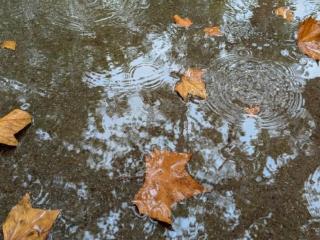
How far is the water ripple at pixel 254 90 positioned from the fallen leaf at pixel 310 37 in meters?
0.21

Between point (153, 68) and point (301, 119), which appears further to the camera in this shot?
point (153, 68)

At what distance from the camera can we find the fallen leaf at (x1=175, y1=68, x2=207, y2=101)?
2.02m

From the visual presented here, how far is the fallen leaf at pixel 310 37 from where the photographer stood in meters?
2.29

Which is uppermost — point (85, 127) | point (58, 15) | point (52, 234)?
point (58, 15)

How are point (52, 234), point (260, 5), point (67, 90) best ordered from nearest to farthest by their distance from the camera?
point (52, 234) < point (67, 90) < point (260, 5)

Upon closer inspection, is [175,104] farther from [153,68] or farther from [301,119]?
[301,119]

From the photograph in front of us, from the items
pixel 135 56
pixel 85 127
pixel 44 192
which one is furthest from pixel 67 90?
pixel 44 192

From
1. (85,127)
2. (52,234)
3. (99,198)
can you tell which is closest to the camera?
(52,234)

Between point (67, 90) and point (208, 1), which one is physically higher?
point (208, 1)

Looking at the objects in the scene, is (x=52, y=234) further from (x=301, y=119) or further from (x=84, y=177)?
(x=301, y=119)

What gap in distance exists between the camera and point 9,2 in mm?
2506

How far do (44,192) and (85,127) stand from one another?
0.36 m

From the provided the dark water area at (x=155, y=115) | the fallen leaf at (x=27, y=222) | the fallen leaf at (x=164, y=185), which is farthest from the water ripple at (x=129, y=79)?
the fallen leaf at (x=27, y=222)

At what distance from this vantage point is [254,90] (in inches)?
80.8
